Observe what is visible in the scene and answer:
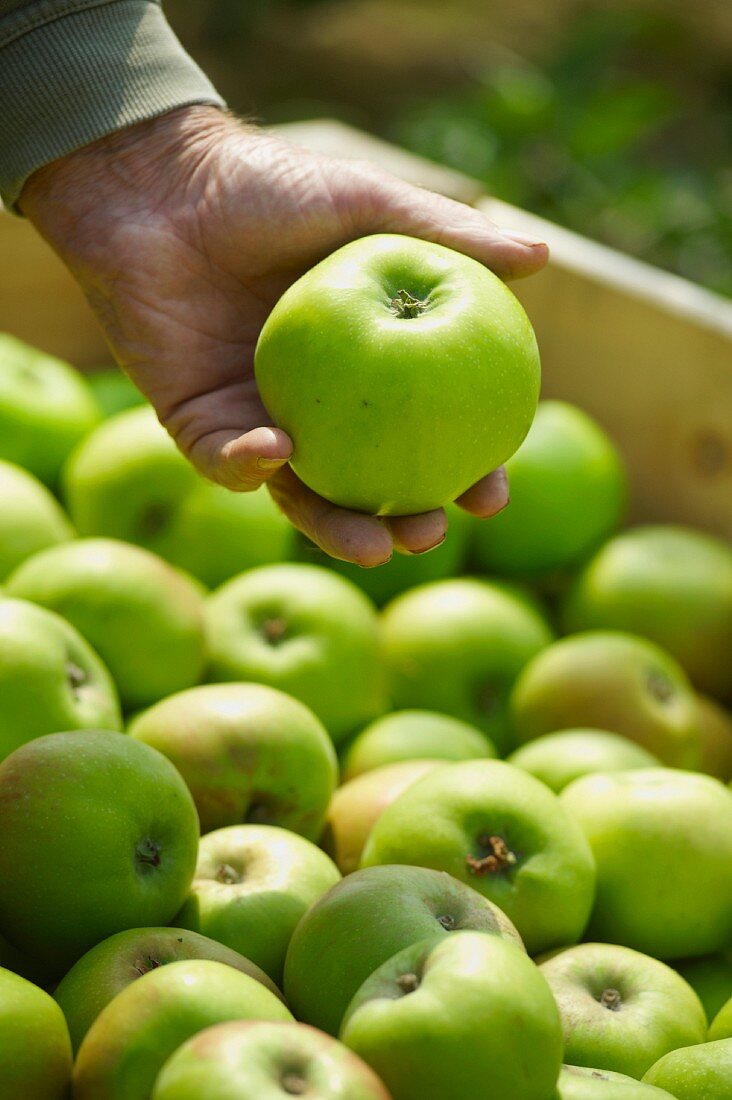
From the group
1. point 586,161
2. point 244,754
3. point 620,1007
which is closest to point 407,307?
point 244,754

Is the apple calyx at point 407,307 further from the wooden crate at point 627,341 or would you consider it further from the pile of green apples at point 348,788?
the wooden crate at point 627,341

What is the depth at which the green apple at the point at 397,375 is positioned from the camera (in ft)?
4.59

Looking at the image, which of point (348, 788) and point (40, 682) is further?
point (348, 788)

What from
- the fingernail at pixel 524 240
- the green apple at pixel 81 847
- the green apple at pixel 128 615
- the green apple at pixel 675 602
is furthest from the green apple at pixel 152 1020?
the green apple at pixel 675 602

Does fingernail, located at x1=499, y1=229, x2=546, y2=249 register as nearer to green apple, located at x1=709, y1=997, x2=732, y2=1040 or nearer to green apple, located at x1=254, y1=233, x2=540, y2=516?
green apple, located at x1=254, y1=233, x2=540, y2=516

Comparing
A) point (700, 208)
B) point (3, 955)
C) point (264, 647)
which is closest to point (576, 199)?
point (700, 208)

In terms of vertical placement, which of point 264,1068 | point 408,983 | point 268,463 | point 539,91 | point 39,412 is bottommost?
point 539,91

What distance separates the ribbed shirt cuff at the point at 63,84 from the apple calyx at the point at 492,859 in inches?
A: 47.6

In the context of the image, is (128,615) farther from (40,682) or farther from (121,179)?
(121,179)

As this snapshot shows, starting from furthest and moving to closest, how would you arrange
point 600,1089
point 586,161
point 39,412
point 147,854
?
point 586,161 < point 39,412 < point 147,854 < point 600,1089

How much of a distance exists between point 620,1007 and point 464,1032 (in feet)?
1.55

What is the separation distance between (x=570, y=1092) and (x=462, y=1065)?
157 mm

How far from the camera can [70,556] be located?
2.03 metres

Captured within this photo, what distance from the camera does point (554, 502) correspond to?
8.52ft
